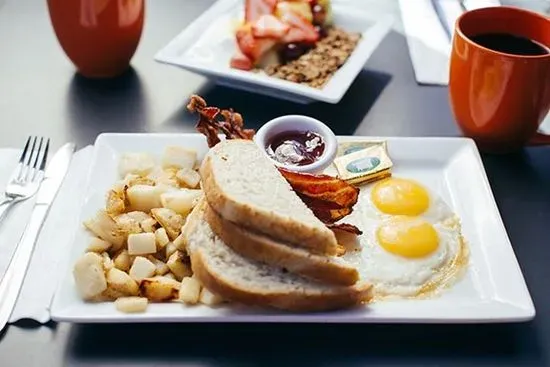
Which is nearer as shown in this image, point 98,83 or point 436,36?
point 98,83

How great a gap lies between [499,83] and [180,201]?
721mm

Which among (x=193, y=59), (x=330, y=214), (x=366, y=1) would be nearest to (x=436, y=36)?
(x=366, y=1)

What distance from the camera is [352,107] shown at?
1.81 meters

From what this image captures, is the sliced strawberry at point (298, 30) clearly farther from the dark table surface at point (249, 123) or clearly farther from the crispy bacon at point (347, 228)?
the crispy bacon at point (347, 228)

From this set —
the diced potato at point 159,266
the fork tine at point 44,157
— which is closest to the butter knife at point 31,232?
the fork tine at point 44,157

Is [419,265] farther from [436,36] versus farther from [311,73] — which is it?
[436,36]

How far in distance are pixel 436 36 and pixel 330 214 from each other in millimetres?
957

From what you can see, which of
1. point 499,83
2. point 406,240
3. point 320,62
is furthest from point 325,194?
point 320,62

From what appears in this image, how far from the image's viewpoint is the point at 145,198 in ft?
4.54

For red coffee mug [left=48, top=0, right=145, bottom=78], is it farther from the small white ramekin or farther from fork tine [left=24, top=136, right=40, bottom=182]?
the small white ramekin

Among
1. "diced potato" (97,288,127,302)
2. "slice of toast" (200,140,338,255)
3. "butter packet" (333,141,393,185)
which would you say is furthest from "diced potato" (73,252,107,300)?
"butter packet" (333,141,393,185)

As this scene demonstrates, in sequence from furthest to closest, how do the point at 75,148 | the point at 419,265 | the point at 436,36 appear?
the point at 436,36 → the point at 75,148 → the point at 419,265

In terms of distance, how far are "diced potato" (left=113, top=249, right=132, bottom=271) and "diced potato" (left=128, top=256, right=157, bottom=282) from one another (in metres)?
A: 0.02

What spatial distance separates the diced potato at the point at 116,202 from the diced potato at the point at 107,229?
0.06m
